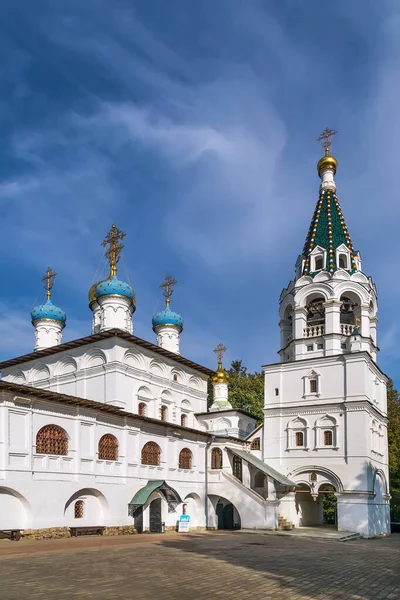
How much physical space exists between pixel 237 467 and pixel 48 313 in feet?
41.3

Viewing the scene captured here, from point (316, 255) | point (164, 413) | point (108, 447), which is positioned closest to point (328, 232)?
point (316, 255)

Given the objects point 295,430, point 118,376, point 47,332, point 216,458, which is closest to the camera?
point 118,376

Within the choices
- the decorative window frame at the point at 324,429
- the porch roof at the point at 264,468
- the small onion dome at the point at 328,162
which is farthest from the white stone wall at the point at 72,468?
the small onion dome at the point at 328,162

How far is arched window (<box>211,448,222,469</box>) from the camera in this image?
93.9ft

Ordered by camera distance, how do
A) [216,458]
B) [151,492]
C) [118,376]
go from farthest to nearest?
[216,458] → [118,376] → [151,492]

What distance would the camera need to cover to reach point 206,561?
13.0 m

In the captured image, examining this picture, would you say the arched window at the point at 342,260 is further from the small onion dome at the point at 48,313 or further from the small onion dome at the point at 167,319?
the small onion dome at the point at 48,313

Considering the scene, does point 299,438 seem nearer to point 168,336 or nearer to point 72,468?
point 168,336

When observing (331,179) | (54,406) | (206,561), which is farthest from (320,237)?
(206,561)

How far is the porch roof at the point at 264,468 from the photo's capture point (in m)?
27.3

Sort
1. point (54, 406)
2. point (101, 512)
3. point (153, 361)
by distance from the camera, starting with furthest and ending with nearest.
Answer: point (153, 361)
point (101, 512)
point (54, 406)

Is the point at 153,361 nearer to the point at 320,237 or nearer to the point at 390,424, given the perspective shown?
the point at 320,237

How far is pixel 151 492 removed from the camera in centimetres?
2222

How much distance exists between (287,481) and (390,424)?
11.6m
